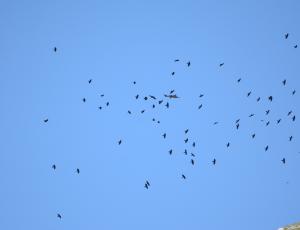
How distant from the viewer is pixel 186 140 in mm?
142000

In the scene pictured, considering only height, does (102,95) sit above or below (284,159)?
above

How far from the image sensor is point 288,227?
453 ft

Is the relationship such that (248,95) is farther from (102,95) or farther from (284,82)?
(102,95)

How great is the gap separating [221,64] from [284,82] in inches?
266

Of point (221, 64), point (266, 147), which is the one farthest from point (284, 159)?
point (221, 64)

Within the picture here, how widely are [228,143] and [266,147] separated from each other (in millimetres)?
4573

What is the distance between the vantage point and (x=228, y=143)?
143 m

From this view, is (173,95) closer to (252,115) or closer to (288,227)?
Answer: (252,115)

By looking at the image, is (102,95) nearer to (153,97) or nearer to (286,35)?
(153,97)

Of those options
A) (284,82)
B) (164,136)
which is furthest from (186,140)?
(284,82)

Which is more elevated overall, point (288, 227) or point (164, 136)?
point (164, 136)

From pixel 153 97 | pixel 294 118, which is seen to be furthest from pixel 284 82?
pixel 153 97

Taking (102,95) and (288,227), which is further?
(102,95)

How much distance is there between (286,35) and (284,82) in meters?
4.99
